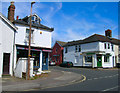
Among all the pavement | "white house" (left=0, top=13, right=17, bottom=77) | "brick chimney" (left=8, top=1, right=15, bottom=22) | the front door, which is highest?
"brick chimney" (left=8, top=1, right=15, bottom=22)

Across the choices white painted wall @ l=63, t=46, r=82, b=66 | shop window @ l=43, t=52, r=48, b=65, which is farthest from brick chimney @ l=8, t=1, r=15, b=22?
white painted wall @ l=63, t=46, r=82, b=66

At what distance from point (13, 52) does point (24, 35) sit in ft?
9.25

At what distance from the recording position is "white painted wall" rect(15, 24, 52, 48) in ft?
54.8

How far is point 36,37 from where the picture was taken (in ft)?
60.1

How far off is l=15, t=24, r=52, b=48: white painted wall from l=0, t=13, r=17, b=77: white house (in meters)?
1.22

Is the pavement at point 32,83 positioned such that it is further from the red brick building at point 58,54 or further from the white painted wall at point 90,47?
the red brick building at point 58,54

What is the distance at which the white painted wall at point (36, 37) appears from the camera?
16.7 meters

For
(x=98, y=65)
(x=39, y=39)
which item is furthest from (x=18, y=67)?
(x=98, y=65)

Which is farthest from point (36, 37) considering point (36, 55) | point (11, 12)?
point (11, 12)

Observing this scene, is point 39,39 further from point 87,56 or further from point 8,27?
point 87,56

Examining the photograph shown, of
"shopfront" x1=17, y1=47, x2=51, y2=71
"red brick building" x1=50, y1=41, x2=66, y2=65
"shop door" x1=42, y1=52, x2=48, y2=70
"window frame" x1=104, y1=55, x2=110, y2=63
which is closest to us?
"shopfront" x1=17, y1=47, x2=51, y2=71

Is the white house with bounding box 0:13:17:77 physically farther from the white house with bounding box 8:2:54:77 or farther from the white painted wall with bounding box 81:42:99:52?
the white painted wall with bounding box 81:42:99:52

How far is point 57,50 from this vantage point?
4316 cm

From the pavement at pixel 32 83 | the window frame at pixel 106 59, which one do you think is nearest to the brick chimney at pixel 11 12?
the pavement at pixel 32 83
